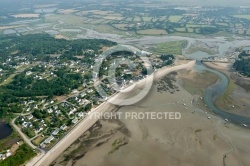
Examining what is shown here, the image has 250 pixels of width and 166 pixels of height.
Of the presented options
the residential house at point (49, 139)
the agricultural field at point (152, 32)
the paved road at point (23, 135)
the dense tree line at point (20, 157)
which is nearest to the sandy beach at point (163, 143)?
the residential house at point (49, 139)

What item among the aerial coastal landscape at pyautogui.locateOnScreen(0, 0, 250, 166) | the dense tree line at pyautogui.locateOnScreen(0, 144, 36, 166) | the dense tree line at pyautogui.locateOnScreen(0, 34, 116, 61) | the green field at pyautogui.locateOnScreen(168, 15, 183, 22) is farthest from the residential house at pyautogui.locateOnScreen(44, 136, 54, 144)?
the green field at pyautogui.locateOnScreen(168, 15, 183, 22)

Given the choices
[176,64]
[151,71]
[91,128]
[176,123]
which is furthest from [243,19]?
[91,128]

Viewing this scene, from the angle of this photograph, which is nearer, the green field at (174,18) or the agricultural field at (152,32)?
the agricultural field at (152,32)

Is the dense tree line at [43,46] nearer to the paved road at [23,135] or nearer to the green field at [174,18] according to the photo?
the paved road at [23,135]

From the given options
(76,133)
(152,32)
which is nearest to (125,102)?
(76,133)

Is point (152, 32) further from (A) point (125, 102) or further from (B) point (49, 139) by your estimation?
(B) point (49, 139)

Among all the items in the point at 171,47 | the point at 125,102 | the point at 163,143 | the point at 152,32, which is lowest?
the point at 163,143
